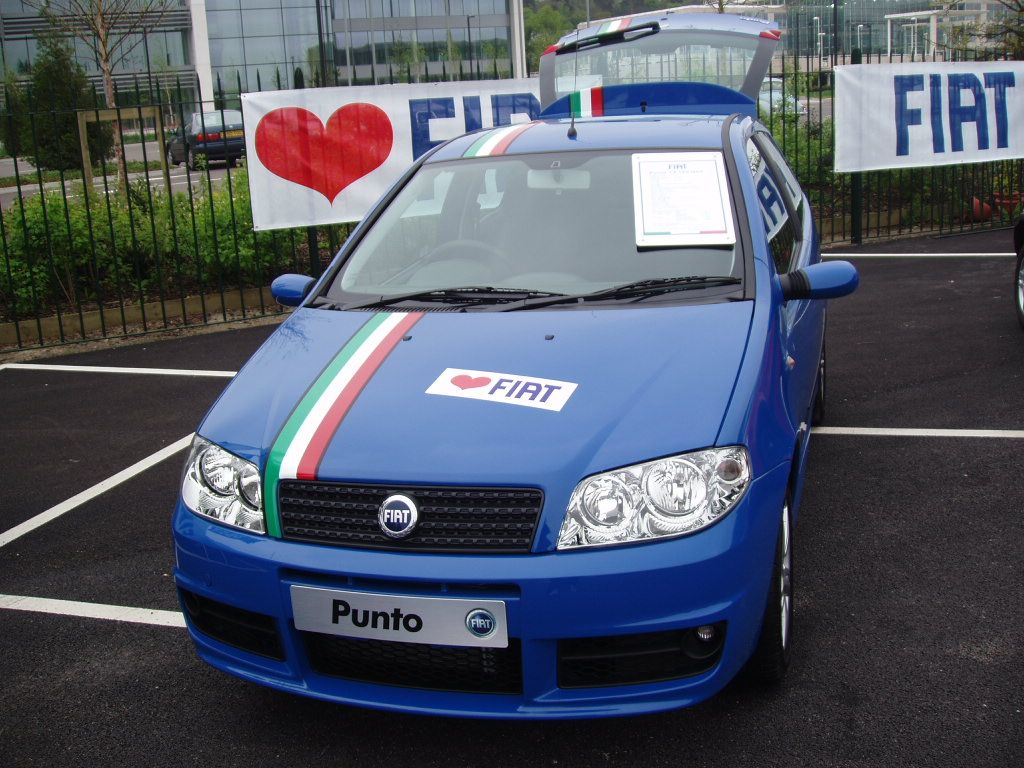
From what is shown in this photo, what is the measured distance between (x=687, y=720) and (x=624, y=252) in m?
1.60

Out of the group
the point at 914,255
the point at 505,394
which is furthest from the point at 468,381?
the point at 914,255

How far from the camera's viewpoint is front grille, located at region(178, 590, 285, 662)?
297 centimetres

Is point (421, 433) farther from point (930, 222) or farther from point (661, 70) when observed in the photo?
point (930, 222)

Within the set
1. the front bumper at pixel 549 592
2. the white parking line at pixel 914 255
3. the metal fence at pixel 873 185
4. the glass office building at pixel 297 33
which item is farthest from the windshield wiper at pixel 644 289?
the glass office building at pixel 297 33

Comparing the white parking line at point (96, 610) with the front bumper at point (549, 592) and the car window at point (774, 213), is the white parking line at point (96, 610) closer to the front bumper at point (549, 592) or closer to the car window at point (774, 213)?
the front bumper at point (549, 592)

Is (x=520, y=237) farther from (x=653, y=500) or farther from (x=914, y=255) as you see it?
(x=914, y=255)

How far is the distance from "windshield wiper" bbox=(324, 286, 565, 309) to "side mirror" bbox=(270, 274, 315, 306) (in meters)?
0.38

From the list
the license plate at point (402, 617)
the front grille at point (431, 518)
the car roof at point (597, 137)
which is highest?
the car roof at point (597, 137)

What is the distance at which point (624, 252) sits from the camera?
391cm

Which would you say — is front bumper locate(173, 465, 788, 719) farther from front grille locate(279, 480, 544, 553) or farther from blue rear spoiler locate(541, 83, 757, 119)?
blue rear spoiler locate(541, 83, 757, 119)

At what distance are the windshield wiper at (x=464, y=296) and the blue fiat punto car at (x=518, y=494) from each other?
13mm

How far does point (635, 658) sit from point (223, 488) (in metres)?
1.21

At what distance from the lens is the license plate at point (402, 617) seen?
2721mm

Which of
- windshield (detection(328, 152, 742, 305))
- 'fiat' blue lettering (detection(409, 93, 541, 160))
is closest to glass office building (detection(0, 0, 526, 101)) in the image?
'fiat' blue lettering (detection(409, 93, 541, 160))
